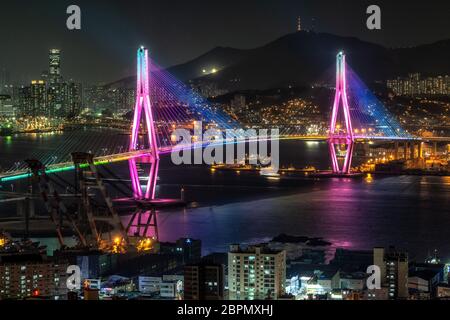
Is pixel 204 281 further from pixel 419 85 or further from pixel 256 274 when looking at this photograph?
pixel 419 85

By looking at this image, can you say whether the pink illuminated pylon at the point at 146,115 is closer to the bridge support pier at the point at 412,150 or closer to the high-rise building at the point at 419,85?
the bridge support pier at the point at 412,150

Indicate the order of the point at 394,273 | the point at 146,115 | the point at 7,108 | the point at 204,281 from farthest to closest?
the point at 7,108, the point at 146,115, the point at 394,273, the point at 204,281

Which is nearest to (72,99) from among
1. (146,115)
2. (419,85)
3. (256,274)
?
(419,85)

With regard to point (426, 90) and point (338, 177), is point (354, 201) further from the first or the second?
point (426, 90)

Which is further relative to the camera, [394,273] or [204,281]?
[394,273]

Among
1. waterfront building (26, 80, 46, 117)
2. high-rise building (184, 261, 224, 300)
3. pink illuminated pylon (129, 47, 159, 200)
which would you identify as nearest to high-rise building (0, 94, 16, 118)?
waterfront building (26, 80, 46, 117)

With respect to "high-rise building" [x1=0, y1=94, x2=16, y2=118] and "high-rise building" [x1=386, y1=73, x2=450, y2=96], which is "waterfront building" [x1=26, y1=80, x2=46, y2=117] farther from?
"high-rise building" [x1=386, y1=73, x2=450, y2=96]
